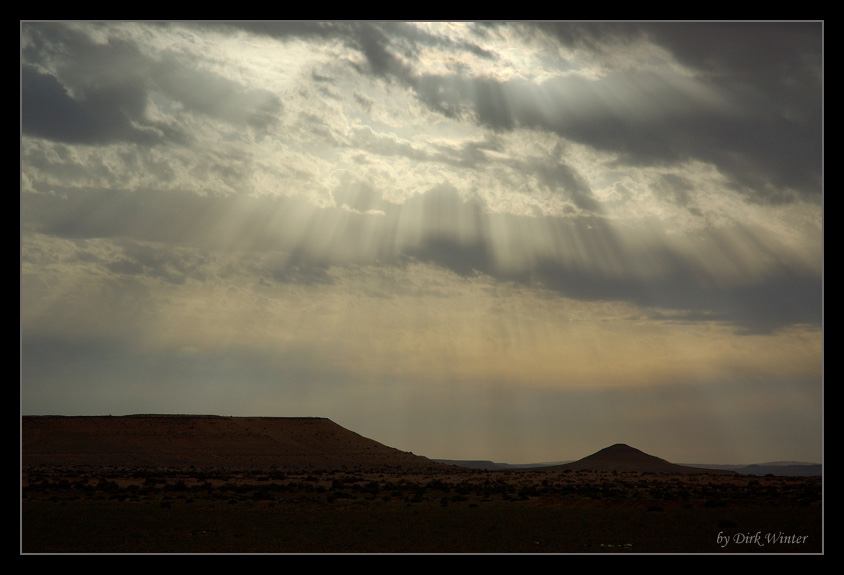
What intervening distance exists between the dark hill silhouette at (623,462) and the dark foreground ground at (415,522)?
101051 millimetres

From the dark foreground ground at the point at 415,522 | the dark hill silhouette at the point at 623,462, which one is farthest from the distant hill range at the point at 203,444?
the dark foreground ground at the point at 415,522

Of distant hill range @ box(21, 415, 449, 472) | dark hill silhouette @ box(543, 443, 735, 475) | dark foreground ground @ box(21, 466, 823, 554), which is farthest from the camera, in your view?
dark hill silhouette @ box(543, 443, 735, 475)


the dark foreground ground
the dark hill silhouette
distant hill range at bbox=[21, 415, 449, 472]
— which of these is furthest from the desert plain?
the dark hill silhouette

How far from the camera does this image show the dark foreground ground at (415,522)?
1024 inches

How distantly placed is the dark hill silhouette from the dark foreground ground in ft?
332

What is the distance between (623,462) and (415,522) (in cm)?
13426

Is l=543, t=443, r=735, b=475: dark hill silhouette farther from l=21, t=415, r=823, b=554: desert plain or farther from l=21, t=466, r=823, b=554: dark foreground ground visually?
l=21, t=466, r=823, b=554: dark foreground ground

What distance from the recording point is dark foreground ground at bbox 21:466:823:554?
2600cm

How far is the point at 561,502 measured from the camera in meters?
41.2

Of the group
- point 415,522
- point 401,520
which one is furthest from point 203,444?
point 415,522

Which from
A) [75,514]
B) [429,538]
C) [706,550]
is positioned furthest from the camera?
[75,514]
